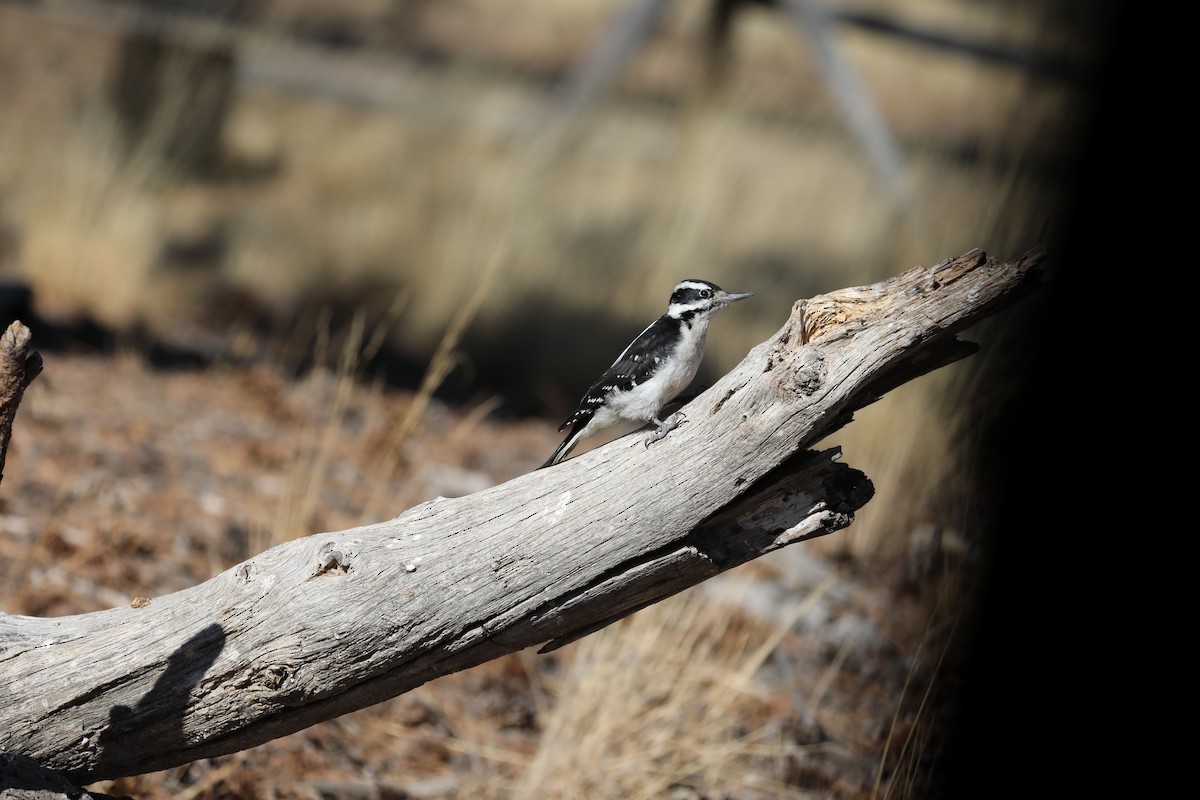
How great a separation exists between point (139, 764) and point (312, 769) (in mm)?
1193

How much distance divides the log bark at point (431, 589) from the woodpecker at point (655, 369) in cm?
53

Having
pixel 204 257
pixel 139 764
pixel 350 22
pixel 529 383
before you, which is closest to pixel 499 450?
pixel 529 383

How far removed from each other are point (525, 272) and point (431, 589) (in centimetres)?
513

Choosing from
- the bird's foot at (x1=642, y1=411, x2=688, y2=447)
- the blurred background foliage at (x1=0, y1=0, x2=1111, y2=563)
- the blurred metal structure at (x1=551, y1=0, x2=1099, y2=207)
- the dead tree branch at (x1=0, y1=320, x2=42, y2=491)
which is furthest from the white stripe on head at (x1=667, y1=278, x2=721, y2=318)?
the blurred metal structure at (x1=551, y1=0, x2=1099, y2=207)

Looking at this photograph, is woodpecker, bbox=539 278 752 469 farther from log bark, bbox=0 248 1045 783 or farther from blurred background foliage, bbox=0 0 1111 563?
blurred background foliage, bbox=0 0 1111 563

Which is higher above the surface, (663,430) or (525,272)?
(525,272)

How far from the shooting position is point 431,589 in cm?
235

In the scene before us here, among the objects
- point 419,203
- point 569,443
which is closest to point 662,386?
point 569,443

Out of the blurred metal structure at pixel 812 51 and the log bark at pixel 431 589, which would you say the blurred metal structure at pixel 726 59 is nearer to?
the blurred metal structure at pixel 812 51

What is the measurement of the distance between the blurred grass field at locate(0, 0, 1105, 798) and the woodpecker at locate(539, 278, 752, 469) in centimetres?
68

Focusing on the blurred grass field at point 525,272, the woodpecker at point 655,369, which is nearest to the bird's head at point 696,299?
the woodpecker at point 655,369

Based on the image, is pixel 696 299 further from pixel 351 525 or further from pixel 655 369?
pixel 351 525

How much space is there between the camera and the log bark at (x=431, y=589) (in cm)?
230

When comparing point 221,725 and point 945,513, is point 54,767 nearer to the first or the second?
point 221,725
